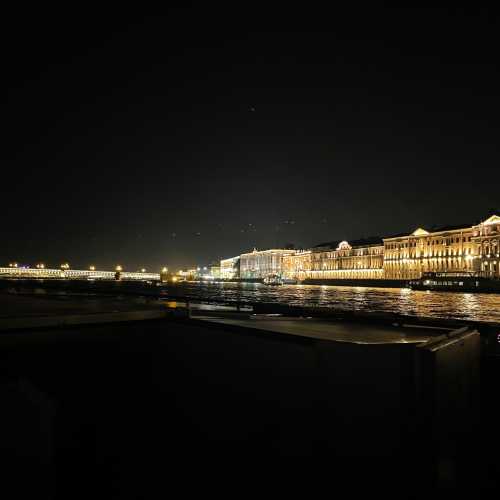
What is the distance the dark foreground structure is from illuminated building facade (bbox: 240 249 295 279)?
6392 inches

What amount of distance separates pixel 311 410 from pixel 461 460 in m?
1.19

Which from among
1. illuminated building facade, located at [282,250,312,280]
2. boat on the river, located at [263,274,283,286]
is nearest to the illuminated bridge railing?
boat on the river, located at [263,274,283,286]

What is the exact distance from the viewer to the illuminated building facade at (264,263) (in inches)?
6934

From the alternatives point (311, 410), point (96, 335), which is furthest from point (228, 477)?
point (96, 335)

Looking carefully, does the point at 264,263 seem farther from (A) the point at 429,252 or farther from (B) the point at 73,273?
(A) the point at 429,252

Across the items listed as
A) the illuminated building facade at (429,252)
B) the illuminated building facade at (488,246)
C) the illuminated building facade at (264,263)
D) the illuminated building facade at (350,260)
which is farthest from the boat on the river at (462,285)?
the illuminated building facade at (264,263)

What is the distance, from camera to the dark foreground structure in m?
3.11

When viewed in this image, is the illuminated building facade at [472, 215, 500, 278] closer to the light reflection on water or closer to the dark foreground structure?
the light reflection on water

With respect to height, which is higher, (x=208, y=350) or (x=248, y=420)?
(x=208, y=350)

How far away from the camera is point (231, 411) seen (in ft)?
12.5

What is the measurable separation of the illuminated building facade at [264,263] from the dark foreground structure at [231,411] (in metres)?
162

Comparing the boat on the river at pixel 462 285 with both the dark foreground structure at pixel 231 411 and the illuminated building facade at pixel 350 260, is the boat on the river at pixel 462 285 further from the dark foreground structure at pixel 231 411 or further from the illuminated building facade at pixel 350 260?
the dark foreground structure at pixel 231 411

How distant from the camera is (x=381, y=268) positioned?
124 m

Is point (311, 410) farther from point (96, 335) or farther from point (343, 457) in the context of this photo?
point (96, 335)
